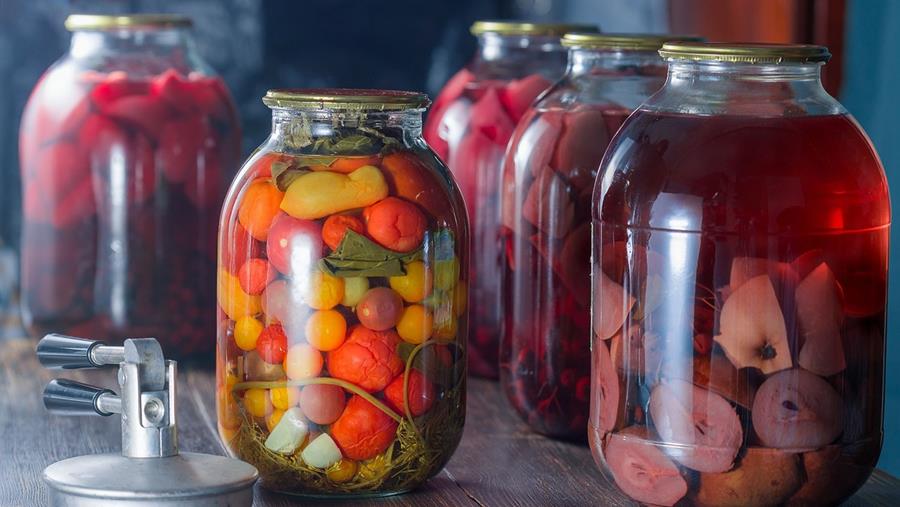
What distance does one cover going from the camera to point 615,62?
0.98 metres

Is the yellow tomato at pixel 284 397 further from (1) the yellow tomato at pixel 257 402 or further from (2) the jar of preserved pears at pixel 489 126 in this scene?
(2) the jar of preserved pears at pixel 489 126

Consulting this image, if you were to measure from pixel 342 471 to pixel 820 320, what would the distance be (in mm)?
291

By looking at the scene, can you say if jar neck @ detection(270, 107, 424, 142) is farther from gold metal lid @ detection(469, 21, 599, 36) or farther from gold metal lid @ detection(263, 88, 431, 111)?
gold metal lid @ detection(469, 21, 599, 36)

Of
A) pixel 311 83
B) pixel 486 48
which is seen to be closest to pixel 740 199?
pixel 486 48

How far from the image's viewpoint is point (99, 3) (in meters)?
1.59

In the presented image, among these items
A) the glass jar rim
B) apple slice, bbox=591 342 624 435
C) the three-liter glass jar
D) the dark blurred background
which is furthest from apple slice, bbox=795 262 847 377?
the dark blurred background

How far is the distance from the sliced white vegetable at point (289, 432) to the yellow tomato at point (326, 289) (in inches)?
2.6

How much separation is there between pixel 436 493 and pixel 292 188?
21cm

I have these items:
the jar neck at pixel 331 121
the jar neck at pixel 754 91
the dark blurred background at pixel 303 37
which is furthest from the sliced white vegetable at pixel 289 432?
the dark blurred background at pixel 303 37

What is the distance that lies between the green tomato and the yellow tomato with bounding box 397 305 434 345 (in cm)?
3

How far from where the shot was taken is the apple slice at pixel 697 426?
0.76m

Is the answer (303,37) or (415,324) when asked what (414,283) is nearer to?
(415,324)

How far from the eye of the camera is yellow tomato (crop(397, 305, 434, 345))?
0.82 metres

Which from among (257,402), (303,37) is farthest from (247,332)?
(303,37)
